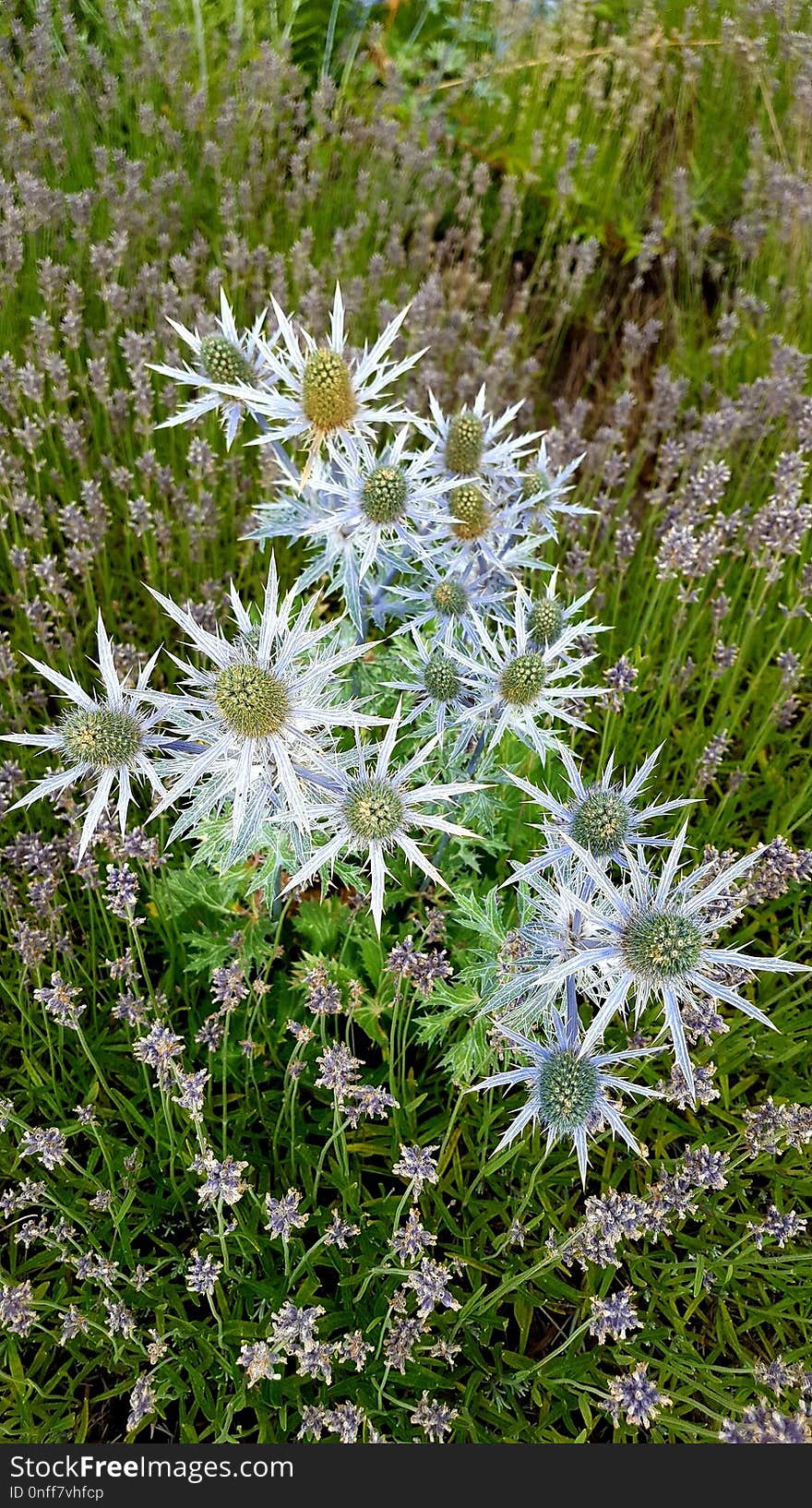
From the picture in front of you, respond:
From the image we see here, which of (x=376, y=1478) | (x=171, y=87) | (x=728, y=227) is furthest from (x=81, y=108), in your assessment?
(x=376, y=1478)

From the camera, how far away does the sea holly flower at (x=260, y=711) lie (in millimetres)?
1634

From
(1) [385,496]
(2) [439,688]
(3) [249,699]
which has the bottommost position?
(2) [439,688]

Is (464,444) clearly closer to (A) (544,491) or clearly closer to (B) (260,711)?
(A) (544,491)

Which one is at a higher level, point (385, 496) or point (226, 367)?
point (226, 367)

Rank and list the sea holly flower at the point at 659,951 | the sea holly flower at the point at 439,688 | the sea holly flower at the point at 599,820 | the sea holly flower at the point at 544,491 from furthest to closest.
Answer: the sea holly flower at the point at 544,491 < the sea holly flower at the point at 439,688 < the sea holly flower at the point at 599,820 < the sea holly flower at the point at 659,951

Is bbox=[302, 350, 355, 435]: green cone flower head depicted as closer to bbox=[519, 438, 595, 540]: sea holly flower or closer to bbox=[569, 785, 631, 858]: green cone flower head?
bbox=[519, 438, 595, 540]: sea holly flower

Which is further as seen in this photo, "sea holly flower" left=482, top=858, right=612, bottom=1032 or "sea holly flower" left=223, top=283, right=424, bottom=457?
"sea holly flower" left=223, top=283, right=424, bottom=457

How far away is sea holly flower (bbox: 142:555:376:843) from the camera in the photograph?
64.3 inches

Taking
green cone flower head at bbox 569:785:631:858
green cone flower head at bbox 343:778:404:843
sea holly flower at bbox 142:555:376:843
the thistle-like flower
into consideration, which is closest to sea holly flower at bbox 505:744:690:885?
green cone flower head at bbox 569:785:631:858

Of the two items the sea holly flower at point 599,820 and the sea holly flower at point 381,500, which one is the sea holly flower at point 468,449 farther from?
the sea holly flower at point 599,820

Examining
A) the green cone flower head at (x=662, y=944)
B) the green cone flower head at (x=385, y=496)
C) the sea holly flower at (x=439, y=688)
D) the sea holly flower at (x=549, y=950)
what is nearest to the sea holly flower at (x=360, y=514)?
the green cone flower head at (x=385, y=496)

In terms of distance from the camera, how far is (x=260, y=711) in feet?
5.40

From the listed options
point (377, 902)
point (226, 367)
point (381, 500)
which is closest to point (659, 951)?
point (377, 902)

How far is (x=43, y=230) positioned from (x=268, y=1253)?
4072mm
